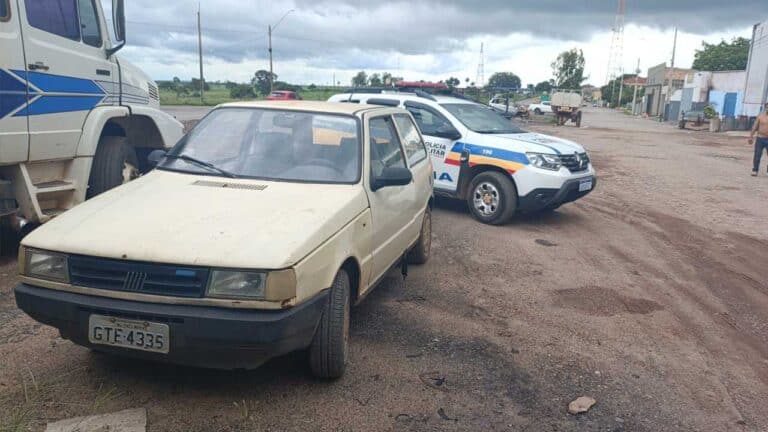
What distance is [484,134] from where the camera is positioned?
8.38 metres

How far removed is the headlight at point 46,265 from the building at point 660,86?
58087mm

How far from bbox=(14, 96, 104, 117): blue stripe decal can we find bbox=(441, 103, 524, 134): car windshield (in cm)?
472

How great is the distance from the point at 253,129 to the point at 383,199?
1081mm

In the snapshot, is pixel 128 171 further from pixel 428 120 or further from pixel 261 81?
pixel 261 81

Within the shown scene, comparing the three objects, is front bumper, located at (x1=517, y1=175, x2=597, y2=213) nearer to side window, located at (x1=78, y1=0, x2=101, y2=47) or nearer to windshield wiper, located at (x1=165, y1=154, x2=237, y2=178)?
windshield wiper, located at (x1=165, y1=154, x2=237, y2=178)

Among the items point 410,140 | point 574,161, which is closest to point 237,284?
point 410,140

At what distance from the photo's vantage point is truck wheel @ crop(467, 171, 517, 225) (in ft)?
26.5

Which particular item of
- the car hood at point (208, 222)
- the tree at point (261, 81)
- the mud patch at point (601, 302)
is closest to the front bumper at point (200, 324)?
the car hood at point (208, 222)

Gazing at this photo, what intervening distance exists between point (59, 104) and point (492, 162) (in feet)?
16.8

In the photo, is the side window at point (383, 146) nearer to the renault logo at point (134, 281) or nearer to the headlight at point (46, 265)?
the renault logo at point (134, 281)

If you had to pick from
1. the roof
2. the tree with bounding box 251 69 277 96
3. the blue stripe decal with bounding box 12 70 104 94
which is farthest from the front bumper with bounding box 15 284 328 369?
the tree with bounding box 251 69 277 96

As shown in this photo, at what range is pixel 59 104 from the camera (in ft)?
18.1

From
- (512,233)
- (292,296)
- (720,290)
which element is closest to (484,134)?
(512,233)

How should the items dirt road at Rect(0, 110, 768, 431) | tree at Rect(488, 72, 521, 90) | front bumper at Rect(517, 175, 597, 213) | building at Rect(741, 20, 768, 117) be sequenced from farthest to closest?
tree at Rect(488, 72, 521, 90) < building at Rect(741, 20, 768, 117) < front bumper at Rect(517, 175, 597, 213) < dirt road at Rect(0, 110, 768, 431)
